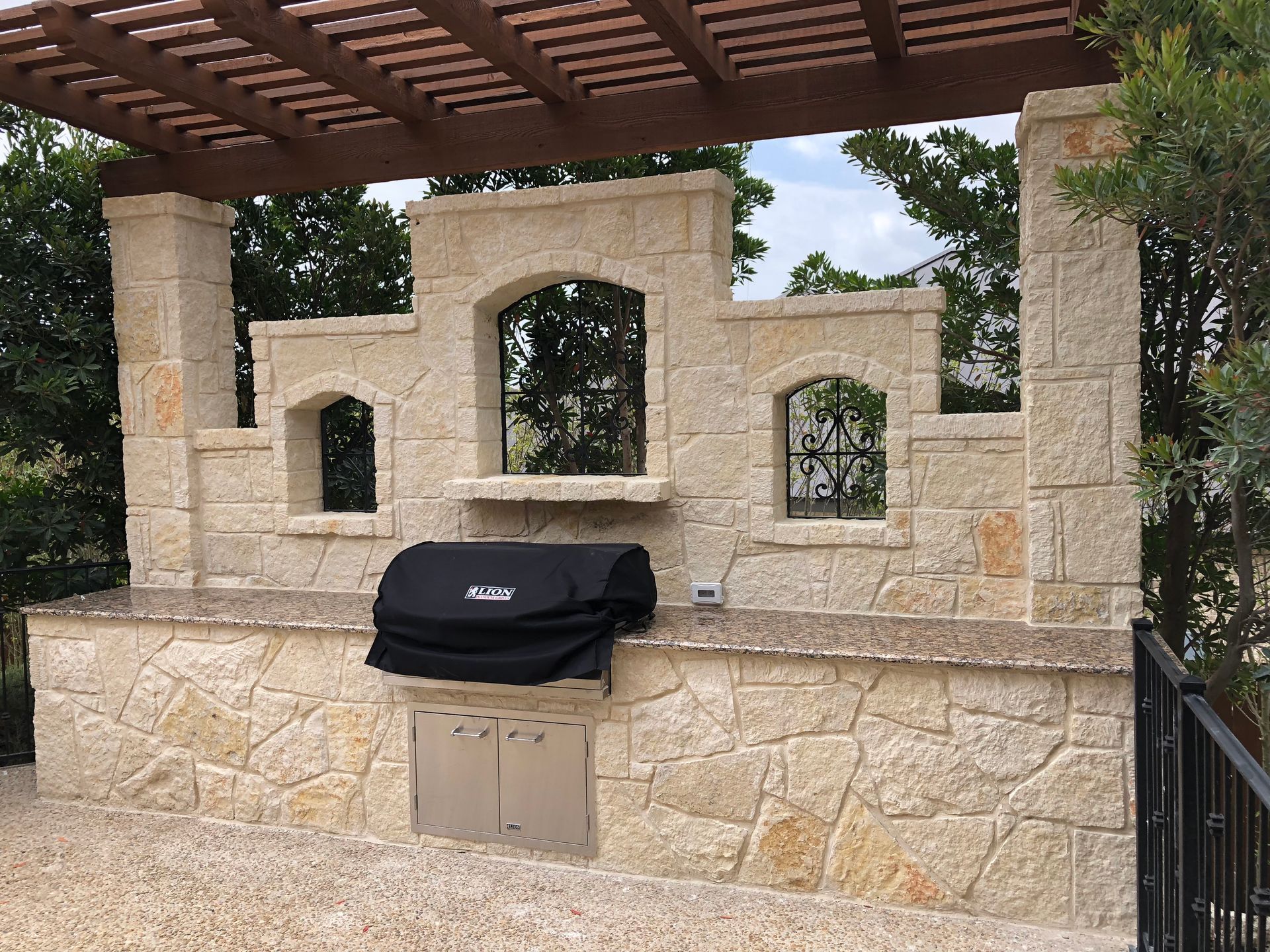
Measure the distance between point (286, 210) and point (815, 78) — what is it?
4921 millimetres

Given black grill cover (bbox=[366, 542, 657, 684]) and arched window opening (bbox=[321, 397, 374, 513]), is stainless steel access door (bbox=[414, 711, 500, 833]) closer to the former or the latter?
black grill cover (bbox=[366, 542, 657, 684])

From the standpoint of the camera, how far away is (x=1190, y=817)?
2662 mm

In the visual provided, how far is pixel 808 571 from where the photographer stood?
5.14 metres

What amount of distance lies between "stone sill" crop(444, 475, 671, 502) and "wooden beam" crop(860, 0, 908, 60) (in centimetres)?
221

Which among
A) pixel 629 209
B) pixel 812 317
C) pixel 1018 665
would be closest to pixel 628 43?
pixel 629 209

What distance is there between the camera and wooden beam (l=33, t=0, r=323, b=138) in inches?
184

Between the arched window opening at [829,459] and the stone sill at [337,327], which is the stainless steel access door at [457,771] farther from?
the stone sill at [337,327]

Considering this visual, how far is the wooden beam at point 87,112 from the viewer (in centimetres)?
534

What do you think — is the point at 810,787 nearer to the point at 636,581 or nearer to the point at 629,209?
the point at 636,581

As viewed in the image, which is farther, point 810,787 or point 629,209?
point 629,209

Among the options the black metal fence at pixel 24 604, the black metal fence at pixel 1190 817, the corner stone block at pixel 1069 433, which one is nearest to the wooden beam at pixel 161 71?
the black metal fence at pixel 24 604

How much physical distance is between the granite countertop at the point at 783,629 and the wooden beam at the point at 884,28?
259 cm

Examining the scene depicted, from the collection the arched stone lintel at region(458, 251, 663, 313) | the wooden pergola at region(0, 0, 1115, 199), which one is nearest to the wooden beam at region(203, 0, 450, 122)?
the wooden pergola at region(0, 0, 1115, 199)

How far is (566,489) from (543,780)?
4.58ft
